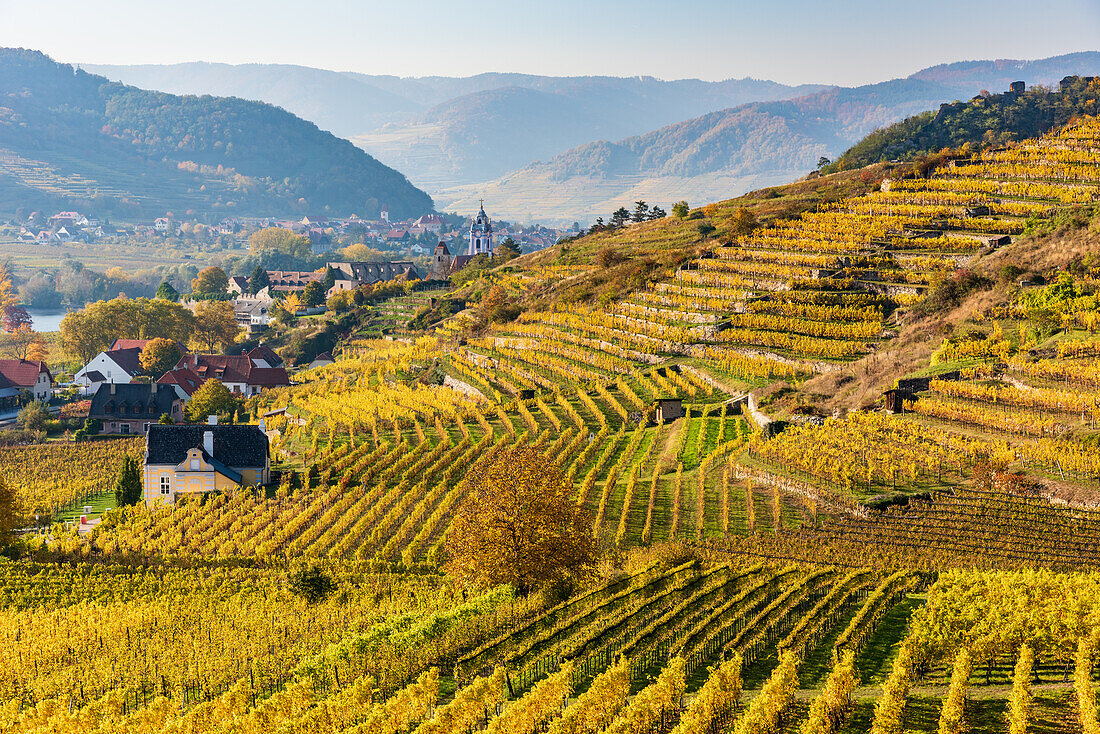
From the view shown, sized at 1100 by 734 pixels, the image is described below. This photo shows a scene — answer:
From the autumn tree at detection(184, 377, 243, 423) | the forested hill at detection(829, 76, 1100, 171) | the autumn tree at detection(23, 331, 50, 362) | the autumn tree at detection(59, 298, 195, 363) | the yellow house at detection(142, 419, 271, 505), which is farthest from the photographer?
the forested hill at detection(829, 76, 1100, 171)

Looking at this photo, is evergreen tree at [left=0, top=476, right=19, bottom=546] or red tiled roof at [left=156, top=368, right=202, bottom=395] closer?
evergreen tree at [left=0, top=476, right=19, bottom=546]

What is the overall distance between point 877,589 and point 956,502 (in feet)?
22.9

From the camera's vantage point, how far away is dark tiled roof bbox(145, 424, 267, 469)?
54594 mm

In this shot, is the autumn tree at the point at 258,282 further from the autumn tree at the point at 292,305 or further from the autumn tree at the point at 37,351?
the autumn tree at the point at 37,351

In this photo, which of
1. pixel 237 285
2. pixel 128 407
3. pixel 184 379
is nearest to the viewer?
pixel 128 407

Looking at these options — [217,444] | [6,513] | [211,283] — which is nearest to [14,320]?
[211,283]

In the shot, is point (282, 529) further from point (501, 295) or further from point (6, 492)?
point (501, 295)

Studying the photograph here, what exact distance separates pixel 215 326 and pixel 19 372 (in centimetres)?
2752

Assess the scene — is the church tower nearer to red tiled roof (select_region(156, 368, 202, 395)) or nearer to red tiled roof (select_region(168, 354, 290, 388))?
red tiled roof (select_region(168, 354, 290, 388))

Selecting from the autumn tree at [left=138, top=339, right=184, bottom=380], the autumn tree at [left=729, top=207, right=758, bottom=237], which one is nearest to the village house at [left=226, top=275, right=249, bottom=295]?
the autumn tree at [left=138, top=339, right=184, bottom=380]

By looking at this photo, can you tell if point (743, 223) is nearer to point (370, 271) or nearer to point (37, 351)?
point (37, 351)

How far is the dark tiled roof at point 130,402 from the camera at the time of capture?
3100 inches

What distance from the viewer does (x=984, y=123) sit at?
125 meters

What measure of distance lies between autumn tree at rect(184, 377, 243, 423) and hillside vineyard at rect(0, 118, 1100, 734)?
7.89 metres
